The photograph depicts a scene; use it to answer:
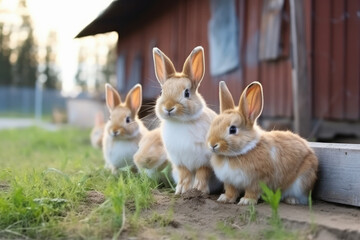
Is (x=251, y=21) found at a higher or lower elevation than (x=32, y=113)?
higher

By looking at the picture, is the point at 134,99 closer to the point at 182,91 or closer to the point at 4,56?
the point at 182,91

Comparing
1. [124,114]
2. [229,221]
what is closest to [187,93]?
[229,221]

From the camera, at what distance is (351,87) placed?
6.59 metres

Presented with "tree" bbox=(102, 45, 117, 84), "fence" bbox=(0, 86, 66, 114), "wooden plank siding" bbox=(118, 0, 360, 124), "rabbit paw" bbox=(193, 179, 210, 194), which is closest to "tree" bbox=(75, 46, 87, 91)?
"tree" bbox=(102, 45, 117, 84)

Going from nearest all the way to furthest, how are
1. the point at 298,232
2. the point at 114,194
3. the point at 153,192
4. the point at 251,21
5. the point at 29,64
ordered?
the point at 298,232 < the point at 114,194 < the point at 153,192 < the point at 251,21 < the point at 29,64

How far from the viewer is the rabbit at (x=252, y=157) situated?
3240 millimetres

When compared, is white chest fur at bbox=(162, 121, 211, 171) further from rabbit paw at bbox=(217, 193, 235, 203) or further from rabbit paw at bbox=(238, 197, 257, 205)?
rabbit paw at bbox=(238, 197, 257, 205)

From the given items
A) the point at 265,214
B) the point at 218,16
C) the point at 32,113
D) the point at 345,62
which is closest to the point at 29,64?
the point at 32,113

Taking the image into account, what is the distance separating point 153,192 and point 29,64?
4895 centimetres

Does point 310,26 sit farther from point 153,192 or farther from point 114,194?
point 114,194

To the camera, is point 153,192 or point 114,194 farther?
point 153,192

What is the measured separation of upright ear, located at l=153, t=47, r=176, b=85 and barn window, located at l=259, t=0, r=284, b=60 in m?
4.12

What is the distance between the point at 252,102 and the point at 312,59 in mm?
4114

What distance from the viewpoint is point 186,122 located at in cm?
353
